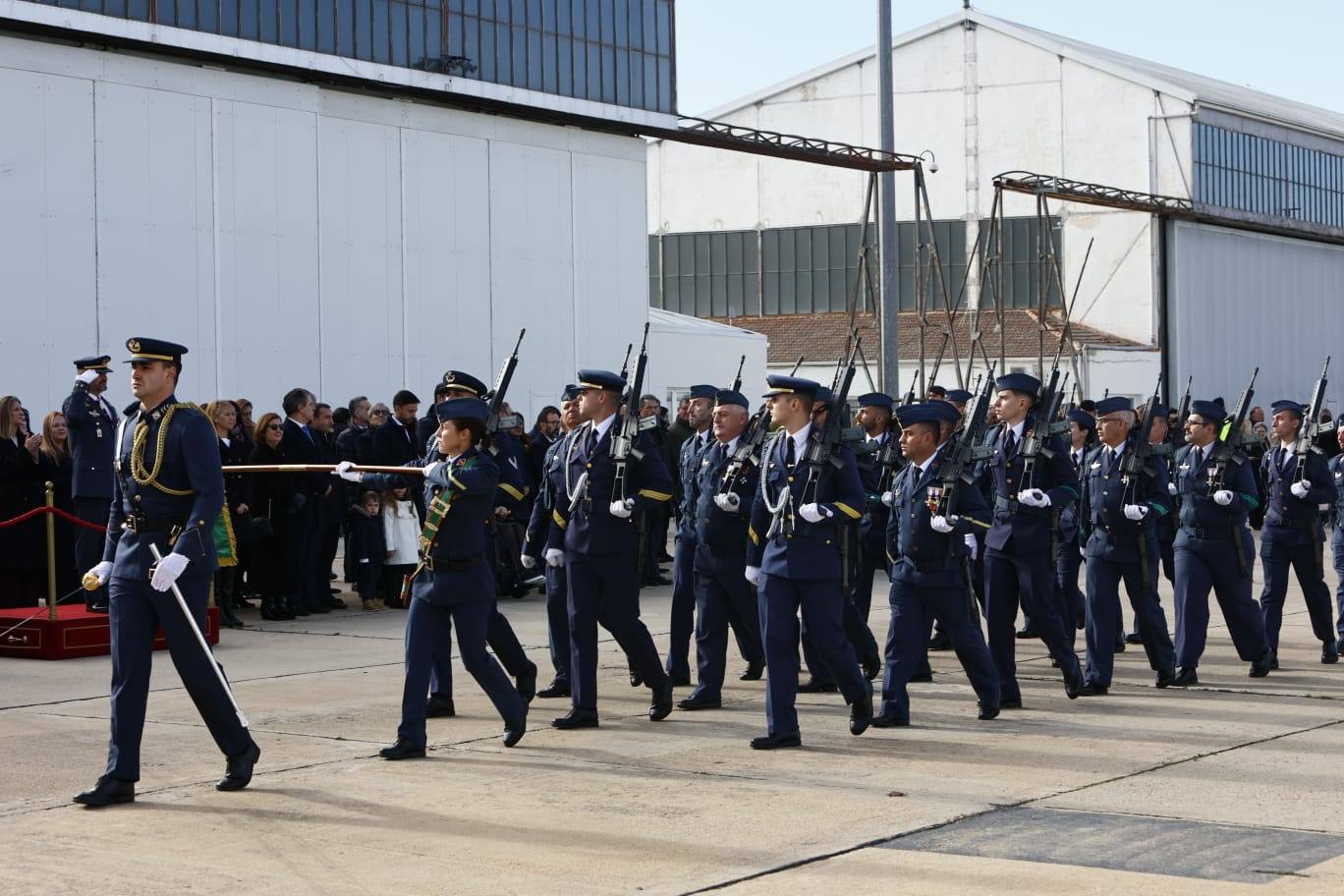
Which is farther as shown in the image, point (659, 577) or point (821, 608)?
point (659, 577)

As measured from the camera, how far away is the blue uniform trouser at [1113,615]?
11.0m

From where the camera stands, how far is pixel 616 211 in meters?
28.9

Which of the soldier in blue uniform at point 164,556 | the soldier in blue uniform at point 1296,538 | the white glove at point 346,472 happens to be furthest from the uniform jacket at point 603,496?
the soldier in blue uniform at point 1296,538

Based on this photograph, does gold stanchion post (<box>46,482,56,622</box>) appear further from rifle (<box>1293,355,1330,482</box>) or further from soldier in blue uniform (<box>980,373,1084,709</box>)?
rifle (<box>1293,355,1330,482</box>)

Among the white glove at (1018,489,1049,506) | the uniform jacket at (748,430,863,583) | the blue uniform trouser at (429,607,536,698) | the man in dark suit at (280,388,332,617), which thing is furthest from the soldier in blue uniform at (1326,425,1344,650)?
the man in dark suit at (280,388,332,617)

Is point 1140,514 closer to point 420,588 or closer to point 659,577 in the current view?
point 420,588

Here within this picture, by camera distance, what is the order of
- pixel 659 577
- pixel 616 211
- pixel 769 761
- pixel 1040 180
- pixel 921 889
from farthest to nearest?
pixel 1040 180 < pixel 616 211 < pixel 659 577 < pixel 769 761 < pixel 921 889

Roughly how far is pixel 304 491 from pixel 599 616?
6.04 metres

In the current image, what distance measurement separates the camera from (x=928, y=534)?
32.4ft

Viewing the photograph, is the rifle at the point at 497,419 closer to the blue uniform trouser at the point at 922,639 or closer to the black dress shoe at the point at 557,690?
the black dress shoe at the point at 557,690

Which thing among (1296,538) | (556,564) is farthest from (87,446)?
(1296,538)

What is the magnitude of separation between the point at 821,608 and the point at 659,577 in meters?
9.65

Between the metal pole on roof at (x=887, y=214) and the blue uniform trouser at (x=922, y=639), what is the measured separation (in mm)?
12467

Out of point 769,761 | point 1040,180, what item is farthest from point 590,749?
point 1040,180
